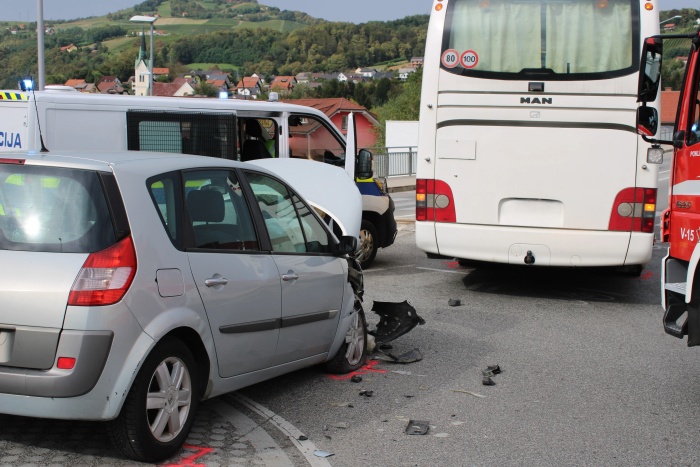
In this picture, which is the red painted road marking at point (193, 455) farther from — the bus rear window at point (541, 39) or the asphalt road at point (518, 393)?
the bus rear window at point (541, 39)

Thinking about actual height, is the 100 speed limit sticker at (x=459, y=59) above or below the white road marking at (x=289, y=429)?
above

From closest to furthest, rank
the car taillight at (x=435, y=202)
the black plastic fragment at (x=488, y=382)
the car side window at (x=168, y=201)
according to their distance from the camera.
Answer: the car side window at (x=168, y=201), the black plastic fragment at (x=488, y=382), the car taillight at (x=435, y=202)

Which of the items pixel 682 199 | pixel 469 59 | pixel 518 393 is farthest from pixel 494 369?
pixel 469 59

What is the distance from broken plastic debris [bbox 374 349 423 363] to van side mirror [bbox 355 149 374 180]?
15.0 ft

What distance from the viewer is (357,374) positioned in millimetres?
6863

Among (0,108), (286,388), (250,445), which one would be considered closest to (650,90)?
(286,388)

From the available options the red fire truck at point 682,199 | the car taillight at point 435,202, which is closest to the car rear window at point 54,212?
the red fire truck at point 682,199

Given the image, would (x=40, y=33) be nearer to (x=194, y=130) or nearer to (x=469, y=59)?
(x=194, y=130)

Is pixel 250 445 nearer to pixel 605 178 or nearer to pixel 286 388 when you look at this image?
pixel 286 388

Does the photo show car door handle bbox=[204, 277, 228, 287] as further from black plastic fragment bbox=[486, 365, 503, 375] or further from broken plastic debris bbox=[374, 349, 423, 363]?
black plastic fragment bbox=[486, 365, 503, 375]

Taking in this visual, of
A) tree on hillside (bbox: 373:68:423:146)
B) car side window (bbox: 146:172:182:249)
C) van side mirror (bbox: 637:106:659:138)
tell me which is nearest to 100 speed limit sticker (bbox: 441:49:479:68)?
van side mirror (bbox: 637:106:659:138)

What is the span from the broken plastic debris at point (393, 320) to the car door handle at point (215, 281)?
277 centimetres

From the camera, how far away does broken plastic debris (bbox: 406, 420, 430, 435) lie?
5449 millimetres

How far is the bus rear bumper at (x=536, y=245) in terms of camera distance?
9.70 meters
